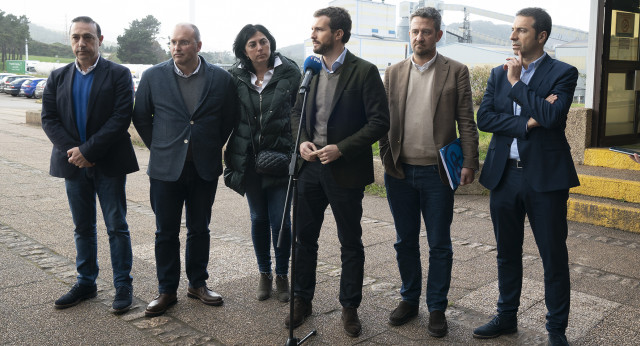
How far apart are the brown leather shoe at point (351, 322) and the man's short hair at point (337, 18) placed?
1.83 metres

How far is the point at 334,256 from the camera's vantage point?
5906 mm

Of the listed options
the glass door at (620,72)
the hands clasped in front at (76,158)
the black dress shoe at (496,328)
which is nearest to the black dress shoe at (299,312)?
the black dress shoe at (496,328)

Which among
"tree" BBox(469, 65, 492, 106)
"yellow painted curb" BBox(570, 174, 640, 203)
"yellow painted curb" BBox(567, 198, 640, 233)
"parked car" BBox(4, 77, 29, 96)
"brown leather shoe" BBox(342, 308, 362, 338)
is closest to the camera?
"brown leather shoe" BBox(342, 308, 362, 338)

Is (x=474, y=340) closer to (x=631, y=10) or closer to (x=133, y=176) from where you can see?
(x=631, y=10)

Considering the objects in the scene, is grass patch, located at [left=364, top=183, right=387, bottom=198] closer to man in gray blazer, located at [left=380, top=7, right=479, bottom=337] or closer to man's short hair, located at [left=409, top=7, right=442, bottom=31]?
man in gray blazer, located at [left=380, top=7, right=479, bottom=337]

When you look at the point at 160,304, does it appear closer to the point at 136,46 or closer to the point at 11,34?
the point at 136,46

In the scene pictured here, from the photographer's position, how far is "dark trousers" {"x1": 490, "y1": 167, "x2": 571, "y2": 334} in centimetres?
375

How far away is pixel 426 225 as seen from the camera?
4180 mm

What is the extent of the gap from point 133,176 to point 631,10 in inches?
329

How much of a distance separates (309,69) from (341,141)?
513mm

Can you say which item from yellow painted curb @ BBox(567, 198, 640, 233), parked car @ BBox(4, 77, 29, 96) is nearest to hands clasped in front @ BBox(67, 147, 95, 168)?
yellow painted curb @ BBox(567, 198, 640, 233)

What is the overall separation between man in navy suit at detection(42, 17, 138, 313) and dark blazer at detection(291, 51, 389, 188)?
147cm

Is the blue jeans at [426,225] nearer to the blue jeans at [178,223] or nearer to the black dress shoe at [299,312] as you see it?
the black dress shoe at [299,312]

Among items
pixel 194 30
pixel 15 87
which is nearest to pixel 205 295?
pixel 194 30
